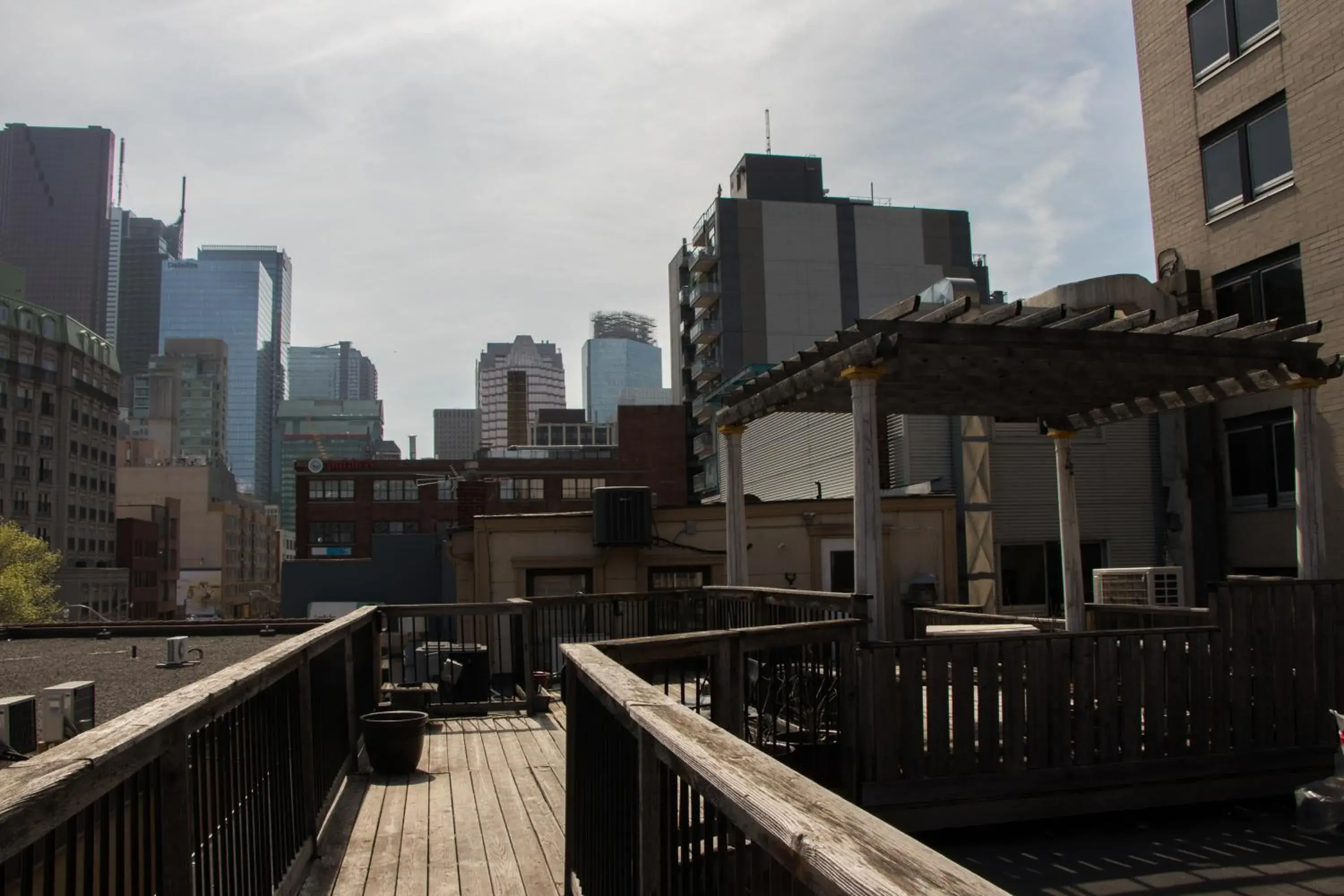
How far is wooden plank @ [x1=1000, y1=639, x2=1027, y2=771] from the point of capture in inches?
331

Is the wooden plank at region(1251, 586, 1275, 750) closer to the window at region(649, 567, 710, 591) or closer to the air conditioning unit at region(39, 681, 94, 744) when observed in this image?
the air conditioning unit at region(39, 681, 94, 744)

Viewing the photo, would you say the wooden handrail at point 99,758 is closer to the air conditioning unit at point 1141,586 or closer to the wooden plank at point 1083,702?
the wooden plank at point 1083,702

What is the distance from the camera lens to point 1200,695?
9.12 meters

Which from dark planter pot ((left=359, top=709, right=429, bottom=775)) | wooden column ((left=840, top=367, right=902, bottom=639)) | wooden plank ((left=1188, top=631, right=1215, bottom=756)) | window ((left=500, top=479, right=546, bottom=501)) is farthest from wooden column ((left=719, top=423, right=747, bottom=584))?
window ((left=500, top=479, right=546, bottom=501))

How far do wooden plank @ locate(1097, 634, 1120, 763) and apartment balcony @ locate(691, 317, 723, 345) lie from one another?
61.4m

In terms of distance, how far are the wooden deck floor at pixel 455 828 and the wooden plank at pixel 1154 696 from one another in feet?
16.2

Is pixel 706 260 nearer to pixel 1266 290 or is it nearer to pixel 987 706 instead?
pixel 1266 290

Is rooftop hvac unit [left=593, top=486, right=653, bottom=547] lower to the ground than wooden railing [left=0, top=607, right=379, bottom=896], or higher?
higher

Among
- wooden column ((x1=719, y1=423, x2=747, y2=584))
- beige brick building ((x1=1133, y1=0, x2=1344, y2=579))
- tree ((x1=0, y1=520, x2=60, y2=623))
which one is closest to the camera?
wooden column ((x1=719, y1=423, x2=747, y2=584))

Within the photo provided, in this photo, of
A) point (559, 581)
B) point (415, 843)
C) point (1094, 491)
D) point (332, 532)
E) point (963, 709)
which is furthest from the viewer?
point (332, 532)

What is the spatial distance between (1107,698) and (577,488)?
75.1 meters

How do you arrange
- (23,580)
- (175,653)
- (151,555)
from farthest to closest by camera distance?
(151,555), (23,580), (175,653)

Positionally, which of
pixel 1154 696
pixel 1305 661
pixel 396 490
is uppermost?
pixel 396 490

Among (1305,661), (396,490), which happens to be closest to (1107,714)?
(1305,661)
